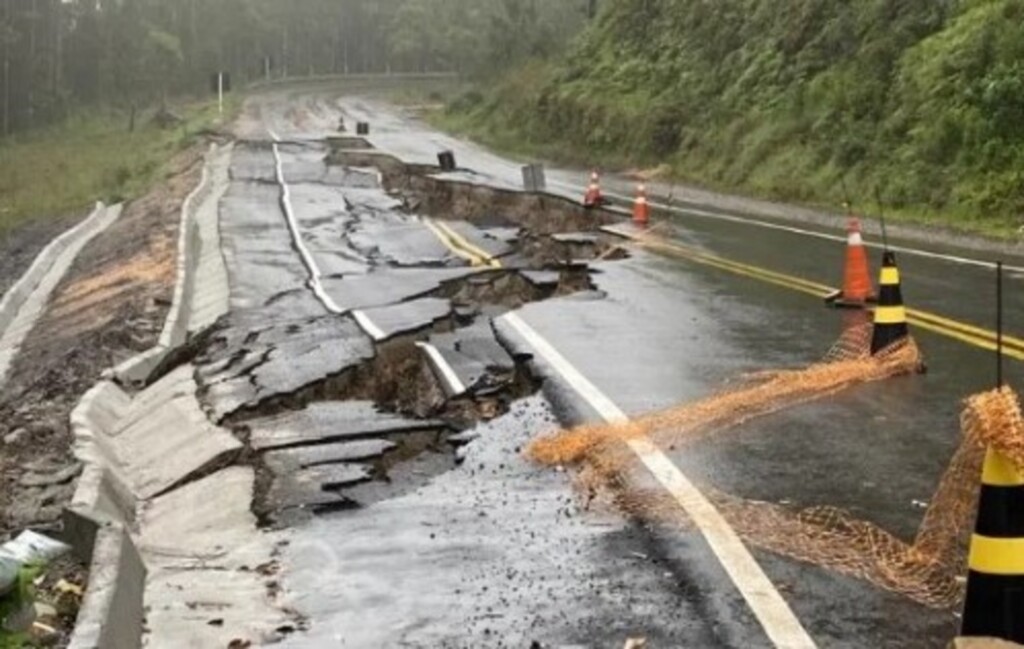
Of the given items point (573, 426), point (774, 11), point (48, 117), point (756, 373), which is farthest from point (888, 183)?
point (48, 117)

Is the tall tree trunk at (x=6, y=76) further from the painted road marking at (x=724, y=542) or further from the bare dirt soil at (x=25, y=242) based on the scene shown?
the painted road marking at (x=724, y=542)

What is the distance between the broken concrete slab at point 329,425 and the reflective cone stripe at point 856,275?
16.5 ft

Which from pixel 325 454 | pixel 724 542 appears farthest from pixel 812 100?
pixel 724 542

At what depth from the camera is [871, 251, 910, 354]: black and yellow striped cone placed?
32.2ft

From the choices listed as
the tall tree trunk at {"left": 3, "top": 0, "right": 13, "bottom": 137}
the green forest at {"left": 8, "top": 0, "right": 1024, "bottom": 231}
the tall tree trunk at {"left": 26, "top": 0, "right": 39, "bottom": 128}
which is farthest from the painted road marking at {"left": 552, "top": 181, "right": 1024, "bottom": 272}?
the tall tree trunk at {"left": 26, "top": 0, "right": 39, "bottom": 128}

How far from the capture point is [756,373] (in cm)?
960

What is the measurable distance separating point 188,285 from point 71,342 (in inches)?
Result: 80.3

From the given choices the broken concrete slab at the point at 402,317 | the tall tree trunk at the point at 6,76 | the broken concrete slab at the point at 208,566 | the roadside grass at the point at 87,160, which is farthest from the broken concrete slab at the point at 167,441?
the tall tree trunk at the point at 6,76

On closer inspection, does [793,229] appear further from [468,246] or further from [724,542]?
[724,542]

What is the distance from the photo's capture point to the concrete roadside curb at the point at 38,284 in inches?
767

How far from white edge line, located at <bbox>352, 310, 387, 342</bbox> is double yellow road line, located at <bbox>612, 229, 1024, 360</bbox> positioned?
4333mm

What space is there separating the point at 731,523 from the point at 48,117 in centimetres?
7885

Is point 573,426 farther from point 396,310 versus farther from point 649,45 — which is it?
point 649,45

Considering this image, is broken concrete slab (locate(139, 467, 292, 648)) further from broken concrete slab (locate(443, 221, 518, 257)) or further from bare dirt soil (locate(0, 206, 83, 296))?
bare dirt soil (locate(0, 206, 83, 296))
